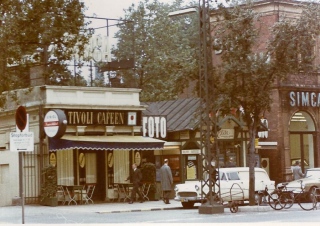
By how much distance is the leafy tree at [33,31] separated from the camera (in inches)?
1099

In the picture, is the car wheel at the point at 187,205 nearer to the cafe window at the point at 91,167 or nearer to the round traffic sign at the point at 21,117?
the cafe window at the point at 91,167

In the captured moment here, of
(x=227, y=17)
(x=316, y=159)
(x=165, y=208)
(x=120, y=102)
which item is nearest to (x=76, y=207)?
(x=165, y=208)

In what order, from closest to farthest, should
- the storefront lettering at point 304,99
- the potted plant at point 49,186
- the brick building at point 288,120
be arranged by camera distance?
the potted plant at point 49,186, the brick building at point 288,120, the storefront lettering at point 304,99

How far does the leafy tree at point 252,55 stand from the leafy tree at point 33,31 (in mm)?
5407

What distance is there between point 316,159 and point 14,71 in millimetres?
23115

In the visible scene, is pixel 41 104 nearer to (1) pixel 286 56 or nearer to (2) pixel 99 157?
(2) pixel 99 157

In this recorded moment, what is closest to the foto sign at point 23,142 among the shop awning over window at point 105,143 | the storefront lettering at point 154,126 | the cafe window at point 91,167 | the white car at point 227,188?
the white car at point 227,188

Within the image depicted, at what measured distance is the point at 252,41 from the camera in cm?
3209

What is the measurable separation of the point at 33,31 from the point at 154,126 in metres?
13.6

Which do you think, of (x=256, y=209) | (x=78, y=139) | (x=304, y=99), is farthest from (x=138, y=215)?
(x=304, y=99)

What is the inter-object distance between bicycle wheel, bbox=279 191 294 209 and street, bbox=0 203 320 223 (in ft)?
1.04

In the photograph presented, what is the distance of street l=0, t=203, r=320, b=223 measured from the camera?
26.1m

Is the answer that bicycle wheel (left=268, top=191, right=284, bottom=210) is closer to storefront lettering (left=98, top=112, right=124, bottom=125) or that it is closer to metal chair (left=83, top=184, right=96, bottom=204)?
metal chair (left=83, top=184, right=96, bottom=204)

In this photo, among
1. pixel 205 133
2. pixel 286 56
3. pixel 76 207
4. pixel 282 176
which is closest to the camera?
pixel 205 133
